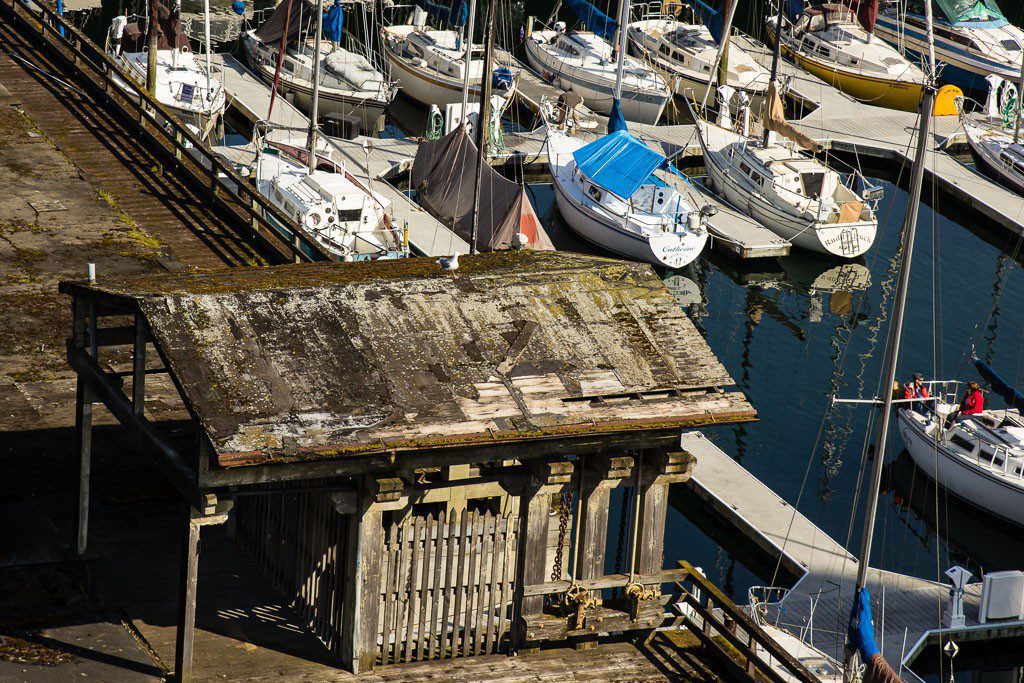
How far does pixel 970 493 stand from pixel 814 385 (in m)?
7.30

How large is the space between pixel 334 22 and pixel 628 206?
16702mm

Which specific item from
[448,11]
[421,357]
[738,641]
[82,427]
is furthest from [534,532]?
[448,11]

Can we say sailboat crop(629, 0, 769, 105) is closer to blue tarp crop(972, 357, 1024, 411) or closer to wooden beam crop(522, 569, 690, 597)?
blue tarp crop(972, 357, 1024, 411)

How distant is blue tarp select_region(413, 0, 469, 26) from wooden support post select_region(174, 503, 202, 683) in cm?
4561

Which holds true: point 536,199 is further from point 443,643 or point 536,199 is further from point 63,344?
point 443,643

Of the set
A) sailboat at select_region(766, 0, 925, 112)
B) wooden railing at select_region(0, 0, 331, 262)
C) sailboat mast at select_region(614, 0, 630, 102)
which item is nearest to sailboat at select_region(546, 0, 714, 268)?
sailboat mast at select_region(614, 0, 630, 102)

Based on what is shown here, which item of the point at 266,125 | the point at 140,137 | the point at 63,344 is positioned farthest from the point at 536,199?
the point at 63,344

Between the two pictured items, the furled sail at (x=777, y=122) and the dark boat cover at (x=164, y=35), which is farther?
the dark boat cover at (x=164, y=35)

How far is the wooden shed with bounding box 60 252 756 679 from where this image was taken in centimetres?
1422

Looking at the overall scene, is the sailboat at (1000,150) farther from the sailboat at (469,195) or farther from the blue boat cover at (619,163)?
the sailboat at (469,195)

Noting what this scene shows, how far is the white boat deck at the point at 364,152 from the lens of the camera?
4409cm

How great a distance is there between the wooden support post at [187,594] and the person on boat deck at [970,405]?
24.6 metres

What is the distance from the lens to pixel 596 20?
62406 millimetres

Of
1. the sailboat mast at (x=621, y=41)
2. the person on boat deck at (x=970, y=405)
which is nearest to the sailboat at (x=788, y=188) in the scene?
the sailboat mast at (x=621, y=41)
